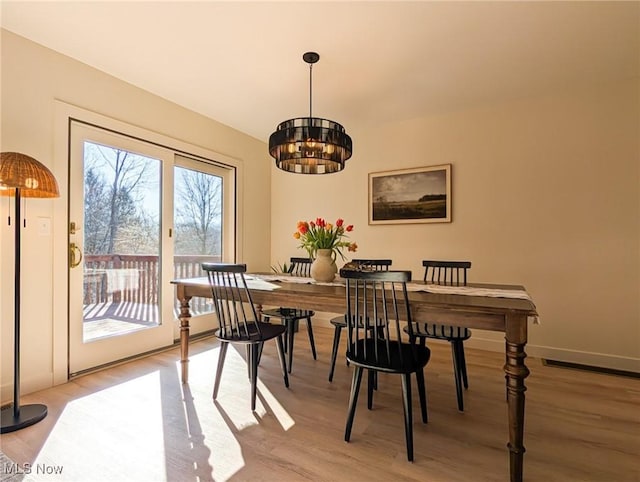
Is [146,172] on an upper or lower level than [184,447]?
upper

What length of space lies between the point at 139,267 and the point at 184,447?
76.4 inches

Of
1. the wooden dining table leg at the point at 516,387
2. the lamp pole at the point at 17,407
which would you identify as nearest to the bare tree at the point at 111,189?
the lamp pole at the point at 17,407

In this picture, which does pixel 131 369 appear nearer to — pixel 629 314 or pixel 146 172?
pixel 146 172

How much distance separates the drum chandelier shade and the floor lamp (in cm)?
141

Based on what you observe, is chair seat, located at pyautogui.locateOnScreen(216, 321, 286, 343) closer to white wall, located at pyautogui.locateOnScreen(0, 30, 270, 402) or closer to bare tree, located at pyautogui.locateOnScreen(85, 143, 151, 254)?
white wall, located at pyautogui.locateOnScreen(0, 30, 270, 402)

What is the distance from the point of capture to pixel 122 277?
119 inches

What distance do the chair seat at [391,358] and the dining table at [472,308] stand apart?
0.22m

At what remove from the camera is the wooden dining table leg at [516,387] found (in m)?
1.47

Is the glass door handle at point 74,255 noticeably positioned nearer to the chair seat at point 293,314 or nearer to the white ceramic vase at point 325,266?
the chair seat at point 293,314

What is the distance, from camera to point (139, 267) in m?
3.18

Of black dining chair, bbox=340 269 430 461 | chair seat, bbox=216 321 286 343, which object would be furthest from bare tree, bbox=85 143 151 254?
black dining chair, bbox=340 269 430 461

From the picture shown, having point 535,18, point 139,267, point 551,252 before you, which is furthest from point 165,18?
point 551,252

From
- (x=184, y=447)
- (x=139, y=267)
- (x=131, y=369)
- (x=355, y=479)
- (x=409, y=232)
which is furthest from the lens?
(x=409, y=232)

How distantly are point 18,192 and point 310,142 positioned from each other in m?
1.76
